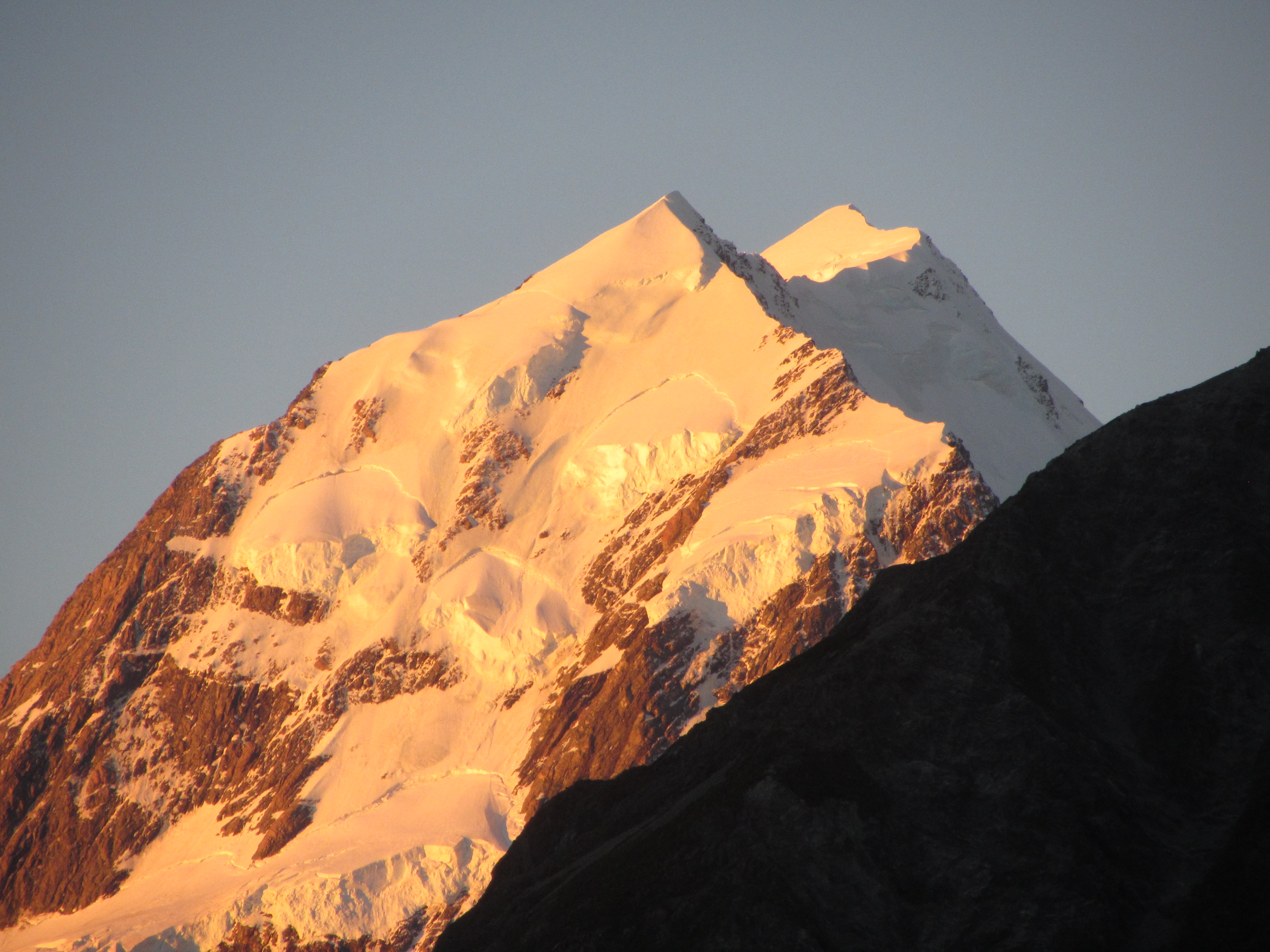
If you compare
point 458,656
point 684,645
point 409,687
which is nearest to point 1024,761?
point 684,645

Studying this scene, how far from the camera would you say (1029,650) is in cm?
6406

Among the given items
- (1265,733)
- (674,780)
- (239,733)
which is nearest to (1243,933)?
(1265,733)

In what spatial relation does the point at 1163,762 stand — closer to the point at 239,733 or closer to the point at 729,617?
the point at 729,617

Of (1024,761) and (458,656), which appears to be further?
(458,656)

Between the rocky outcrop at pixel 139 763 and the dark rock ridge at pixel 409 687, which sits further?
the rocky outcrop at pixel 139 763

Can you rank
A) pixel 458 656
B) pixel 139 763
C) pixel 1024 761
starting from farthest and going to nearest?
pixel 139 763 < pixel 458 656 < pixel 1024 761

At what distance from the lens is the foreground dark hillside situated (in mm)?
54031

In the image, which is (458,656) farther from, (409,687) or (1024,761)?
(1024,761)

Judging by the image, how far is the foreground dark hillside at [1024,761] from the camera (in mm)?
54031

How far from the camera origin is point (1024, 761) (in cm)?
5844

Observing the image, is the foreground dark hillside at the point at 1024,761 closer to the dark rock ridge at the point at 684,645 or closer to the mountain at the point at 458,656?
the dark rock ridge at the point at 684,645

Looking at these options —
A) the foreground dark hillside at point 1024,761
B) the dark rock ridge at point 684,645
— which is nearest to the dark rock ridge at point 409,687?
the dark rock ridge at point 684,645

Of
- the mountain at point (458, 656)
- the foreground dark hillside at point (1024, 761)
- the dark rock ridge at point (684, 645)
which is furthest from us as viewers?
the mountain at point (458, 656)

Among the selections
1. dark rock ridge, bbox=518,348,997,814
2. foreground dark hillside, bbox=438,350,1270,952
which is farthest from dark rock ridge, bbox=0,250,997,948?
foreground dark hillside, bbox=438,350,1270,952
